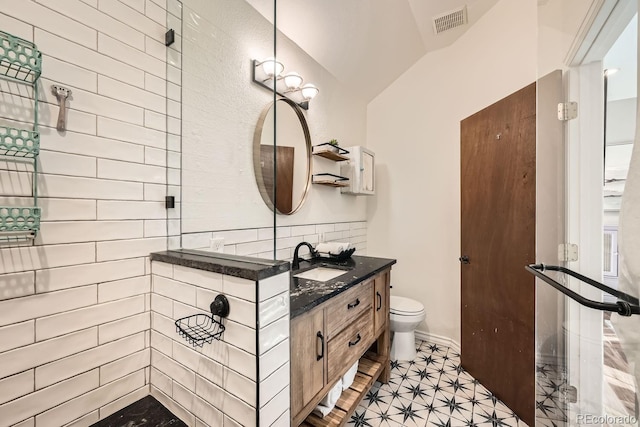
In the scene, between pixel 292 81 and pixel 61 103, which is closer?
pixel 61 103

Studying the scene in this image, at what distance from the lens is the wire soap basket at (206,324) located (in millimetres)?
865

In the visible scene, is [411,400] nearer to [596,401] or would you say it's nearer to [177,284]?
[596,401]

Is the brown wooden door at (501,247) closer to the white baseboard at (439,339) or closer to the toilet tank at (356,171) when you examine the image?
the white baseboard at (439,339)

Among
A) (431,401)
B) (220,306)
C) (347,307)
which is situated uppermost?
(220,306)

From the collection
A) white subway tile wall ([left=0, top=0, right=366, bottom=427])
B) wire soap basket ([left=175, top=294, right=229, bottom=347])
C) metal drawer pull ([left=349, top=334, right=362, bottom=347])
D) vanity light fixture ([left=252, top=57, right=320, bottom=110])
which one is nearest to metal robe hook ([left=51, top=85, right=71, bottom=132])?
white subway tile wall ([left=0, top=0, right=366, bottom=427])

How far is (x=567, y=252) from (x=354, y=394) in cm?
145

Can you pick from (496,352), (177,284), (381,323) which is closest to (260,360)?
(177,284)

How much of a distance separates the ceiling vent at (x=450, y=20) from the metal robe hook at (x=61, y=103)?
258cm

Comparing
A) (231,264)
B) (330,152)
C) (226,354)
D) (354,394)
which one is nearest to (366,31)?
(330,152)

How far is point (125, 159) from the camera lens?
1088mm

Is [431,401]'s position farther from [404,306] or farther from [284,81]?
A: [284,81]

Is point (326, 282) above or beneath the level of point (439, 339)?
above

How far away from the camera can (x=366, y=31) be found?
212cm

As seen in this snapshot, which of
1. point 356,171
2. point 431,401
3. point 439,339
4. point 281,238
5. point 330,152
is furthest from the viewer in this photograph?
point 439,339
